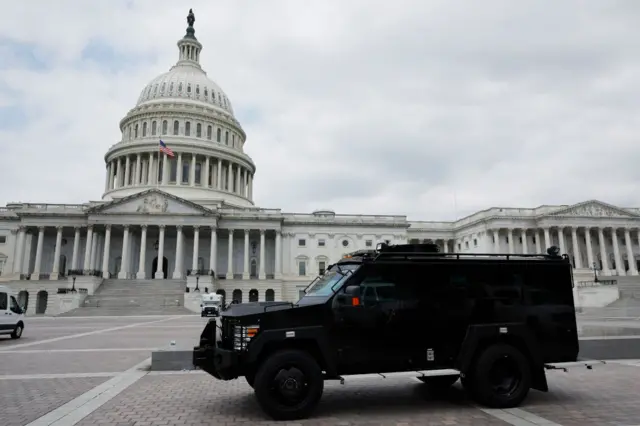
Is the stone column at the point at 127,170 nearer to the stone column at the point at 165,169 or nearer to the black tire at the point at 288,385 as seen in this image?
→ the stone column at the point at 165,169

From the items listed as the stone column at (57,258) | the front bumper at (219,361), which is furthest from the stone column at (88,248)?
the front bumper at (219,361)

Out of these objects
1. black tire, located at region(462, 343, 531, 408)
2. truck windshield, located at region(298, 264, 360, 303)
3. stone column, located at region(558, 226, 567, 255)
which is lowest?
black tire, located at region(462, 343, 531, 408)

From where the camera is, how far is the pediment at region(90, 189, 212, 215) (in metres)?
66.6

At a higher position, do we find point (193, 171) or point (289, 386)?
point (193, 171)

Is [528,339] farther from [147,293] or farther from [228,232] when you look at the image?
[228,232]

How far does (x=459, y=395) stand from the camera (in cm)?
934

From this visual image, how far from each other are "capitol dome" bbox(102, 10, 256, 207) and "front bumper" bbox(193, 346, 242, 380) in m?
69.8

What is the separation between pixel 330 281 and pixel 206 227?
62.6m

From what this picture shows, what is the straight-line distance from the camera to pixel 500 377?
8484 millimetres

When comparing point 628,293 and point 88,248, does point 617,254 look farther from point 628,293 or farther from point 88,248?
point 88,248

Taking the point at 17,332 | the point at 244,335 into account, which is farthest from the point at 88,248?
the point at 244,335

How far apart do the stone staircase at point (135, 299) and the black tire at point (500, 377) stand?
45.9 metres

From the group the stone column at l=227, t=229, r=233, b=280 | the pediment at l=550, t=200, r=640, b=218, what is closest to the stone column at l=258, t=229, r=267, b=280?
the stone column at l=227, t=229, r=233, b=280

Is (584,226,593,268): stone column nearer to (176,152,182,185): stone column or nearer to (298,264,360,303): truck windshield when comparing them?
(176,152,182,185): stone column
